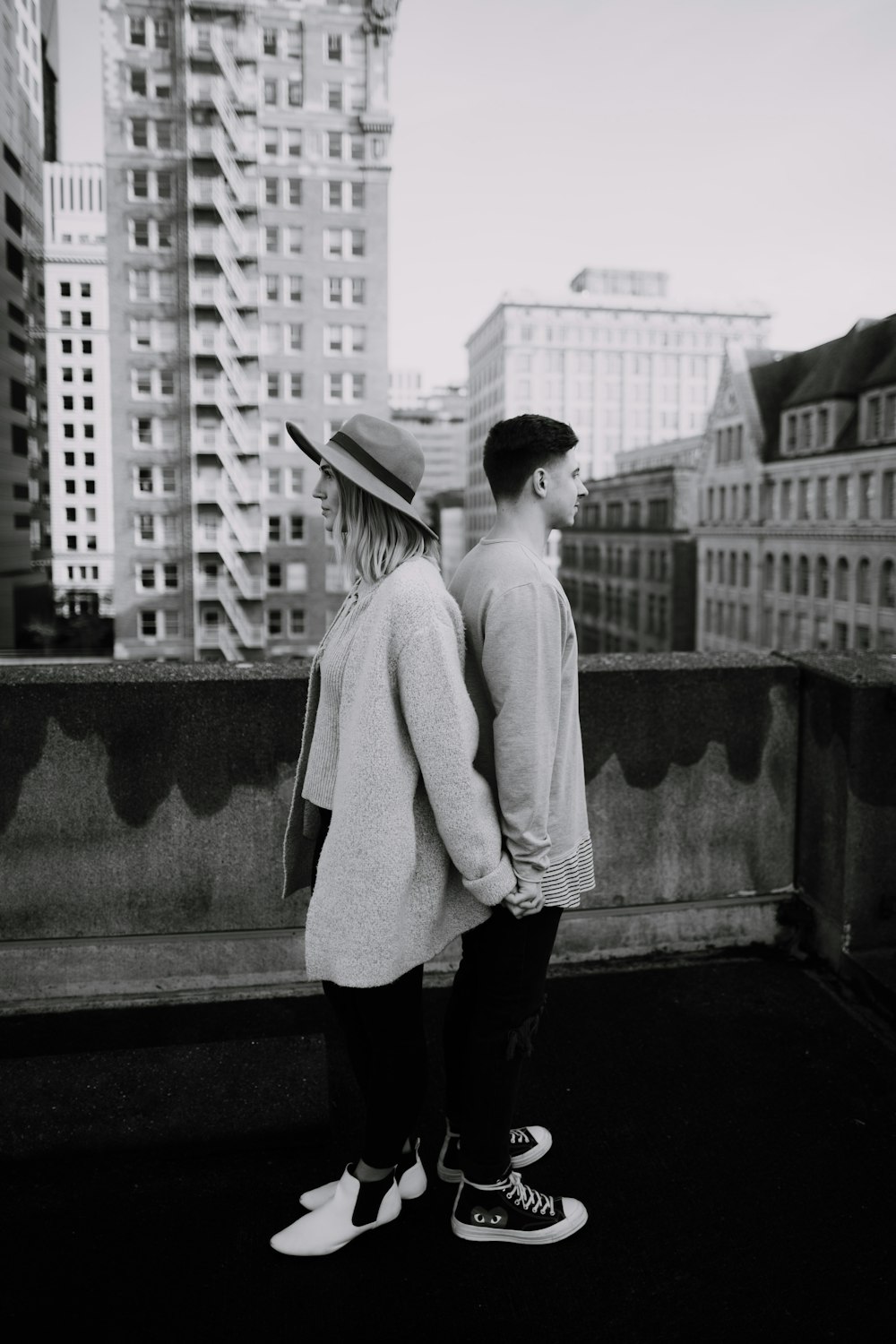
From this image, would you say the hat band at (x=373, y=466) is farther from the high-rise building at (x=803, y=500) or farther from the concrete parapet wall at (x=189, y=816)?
the high-rise building at (x=803, y=500)

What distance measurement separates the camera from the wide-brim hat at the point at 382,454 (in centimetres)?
199

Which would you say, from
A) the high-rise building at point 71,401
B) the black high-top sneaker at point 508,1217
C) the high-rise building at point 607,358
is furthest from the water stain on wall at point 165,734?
the high-rise building at point 607,358

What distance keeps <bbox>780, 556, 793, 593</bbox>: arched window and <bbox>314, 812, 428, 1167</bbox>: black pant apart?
156 ft

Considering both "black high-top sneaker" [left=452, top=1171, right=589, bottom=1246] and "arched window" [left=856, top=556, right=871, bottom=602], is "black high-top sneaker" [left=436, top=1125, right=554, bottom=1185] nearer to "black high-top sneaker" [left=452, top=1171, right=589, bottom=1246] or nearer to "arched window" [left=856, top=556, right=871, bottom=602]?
"black high-top sneaker" [left=452, top=1171, right=589, bottom=1246]

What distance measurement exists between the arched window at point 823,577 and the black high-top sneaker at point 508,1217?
42.4 meters

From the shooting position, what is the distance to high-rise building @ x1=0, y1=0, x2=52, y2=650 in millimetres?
10812

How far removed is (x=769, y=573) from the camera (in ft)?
164

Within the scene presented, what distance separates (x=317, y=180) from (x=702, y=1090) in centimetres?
7468

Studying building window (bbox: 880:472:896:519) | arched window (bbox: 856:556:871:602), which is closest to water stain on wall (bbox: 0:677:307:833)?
building window (bbox: 880:472:896:519)

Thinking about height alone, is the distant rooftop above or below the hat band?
above

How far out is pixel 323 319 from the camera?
221ft

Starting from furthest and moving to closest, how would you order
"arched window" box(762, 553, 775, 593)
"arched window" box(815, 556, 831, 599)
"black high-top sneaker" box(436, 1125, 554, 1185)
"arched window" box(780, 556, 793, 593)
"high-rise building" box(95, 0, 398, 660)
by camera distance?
"high-rise building" box(95, 0, 398, 660) < "arched window" box(762, 553, 775, 593) < "arched window" box(780, 556, 793, 593) < "arched window" box(815, 556, 831, 599) < "black high-top sneaker" box(436, 1125, 554, 1185)

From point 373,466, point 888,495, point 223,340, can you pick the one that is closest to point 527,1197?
point 373,466

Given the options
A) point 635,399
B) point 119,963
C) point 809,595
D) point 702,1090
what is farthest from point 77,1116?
point 635,399
